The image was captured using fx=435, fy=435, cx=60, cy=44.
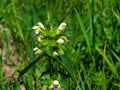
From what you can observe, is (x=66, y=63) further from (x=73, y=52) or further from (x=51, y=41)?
(x=73, y=52)

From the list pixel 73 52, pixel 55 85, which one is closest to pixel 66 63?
pixel 55 85

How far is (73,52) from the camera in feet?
8.18

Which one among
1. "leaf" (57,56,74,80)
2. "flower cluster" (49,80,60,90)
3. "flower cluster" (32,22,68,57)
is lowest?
"flower cluster" (49,80,60,90)

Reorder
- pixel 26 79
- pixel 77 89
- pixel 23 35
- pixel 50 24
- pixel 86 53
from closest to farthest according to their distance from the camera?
pixel 50 24, pixel 77 89, pixel 26 79, pixel 86 53, pixel 23 35

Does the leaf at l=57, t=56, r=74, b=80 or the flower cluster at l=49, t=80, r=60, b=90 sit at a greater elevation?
the leaf at l=57, t=56, r=74, b=80

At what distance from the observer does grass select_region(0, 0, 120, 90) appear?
198 cm

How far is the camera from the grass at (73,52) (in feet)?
6.49

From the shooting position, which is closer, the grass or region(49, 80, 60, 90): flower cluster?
region(49, 80, 60, 90): flower cluster

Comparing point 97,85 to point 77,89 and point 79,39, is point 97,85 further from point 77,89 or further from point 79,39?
point 79,39

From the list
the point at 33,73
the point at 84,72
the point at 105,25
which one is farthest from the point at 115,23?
the point at 33,73

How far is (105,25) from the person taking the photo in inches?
111

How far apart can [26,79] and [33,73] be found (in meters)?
0.05

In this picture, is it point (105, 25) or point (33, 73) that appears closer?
point (33, 73)

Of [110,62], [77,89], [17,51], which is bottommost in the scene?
[77,89]
